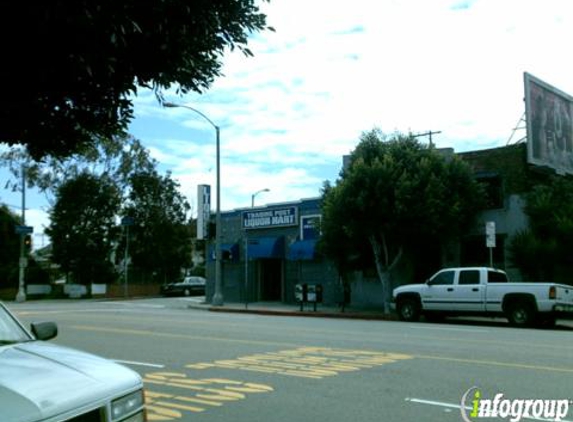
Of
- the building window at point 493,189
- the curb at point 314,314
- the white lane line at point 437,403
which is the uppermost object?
the building window at point 493,189

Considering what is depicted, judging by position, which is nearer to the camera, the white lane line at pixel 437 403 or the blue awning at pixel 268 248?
the white lane line at pixel 437 403

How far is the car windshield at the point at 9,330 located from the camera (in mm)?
5016

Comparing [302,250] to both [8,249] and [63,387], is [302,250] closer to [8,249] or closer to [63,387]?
[63,387]

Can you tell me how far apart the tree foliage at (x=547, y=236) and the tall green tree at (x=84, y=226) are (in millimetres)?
36226

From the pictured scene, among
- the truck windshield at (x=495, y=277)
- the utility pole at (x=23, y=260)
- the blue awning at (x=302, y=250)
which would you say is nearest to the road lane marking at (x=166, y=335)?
the truck windshield at (x=495, y=277)

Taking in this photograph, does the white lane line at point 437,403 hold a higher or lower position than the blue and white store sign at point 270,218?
lower

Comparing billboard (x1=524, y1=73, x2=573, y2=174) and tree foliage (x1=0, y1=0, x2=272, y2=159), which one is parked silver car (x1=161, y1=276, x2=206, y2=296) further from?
tree foliage (x1=0, y1=0, x2=272, y2=159)

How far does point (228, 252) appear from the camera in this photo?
34812 millimetres

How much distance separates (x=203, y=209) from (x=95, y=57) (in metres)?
31.6

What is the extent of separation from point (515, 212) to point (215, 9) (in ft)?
70.7

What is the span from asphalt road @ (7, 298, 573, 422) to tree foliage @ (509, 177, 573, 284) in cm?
711

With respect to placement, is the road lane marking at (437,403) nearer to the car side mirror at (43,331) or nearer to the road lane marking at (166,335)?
the car side mirror at (43,331)

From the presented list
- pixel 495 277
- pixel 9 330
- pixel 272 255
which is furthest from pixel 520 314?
pixel 9 330

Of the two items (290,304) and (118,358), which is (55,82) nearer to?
(118,358)
